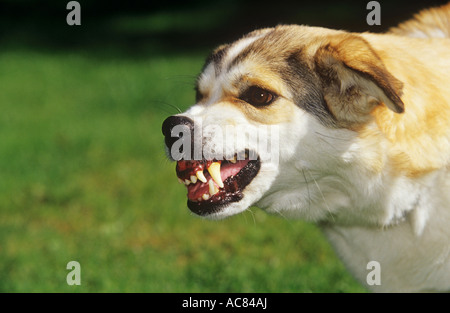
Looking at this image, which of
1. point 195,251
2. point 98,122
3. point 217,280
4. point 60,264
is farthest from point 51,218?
point 98,122

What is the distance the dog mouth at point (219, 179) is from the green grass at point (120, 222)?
741 mm

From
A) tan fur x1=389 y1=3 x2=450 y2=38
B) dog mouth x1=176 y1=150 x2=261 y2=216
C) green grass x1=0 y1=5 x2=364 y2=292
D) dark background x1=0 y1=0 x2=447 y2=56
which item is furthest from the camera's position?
dark background x1=0 y1=0 x2=447 y2=56

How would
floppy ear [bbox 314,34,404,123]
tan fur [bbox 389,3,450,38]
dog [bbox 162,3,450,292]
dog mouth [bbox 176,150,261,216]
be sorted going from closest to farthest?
floppy ear [bbox 314,34,404,123] < dog [bbox 162,3,450,292] < dog mouth [bbox 176,150,261,216] < tan fur [bbox 389,3,450,38]

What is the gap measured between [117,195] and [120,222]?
67 cm

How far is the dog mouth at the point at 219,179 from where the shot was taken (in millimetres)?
3082

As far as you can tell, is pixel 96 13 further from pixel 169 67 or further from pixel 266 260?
pixel 266 260

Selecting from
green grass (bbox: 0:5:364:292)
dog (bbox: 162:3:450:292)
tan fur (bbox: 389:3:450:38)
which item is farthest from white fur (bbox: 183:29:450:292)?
tan fur (bbox: 389:3:450:38)

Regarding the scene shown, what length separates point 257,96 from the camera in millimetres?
3123

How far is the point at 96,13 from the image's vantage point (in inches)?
658

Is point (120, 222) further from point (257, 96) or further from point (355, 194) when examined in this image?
point (355, 194)

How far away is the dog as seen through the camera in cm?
297

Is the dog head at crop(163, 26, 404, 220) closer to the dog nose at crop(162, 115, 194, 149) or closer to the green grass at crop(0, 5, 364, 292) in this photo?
the dog nose at crop(162, 115, 194, 149)

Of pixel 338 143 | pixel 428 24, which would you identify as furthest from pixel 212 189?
pixel 428 24

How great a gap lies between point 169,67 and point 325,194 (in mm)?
8661
